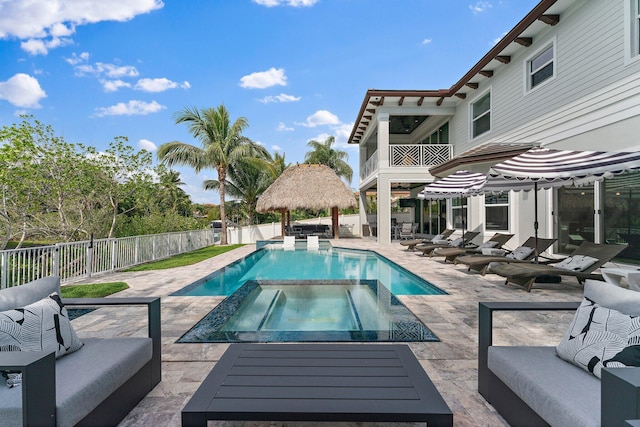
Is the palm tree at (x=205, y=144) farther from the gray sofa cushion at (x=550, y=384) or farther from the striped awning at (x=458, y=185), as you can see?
the gray sofa cushion at (x=550, y=384)

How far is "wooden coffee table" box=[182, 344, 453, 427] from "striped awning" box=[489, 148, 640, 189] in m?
4.75

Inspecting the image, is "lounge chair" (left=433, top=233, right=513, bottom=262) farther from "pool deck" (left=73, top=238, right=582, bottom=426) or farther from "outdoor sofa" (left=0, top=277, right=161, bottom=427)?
"outdoor sofa" (left=0, top=277, right=161, bottom=427)

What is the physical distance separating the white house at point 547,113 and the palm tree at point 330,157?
45.8ft

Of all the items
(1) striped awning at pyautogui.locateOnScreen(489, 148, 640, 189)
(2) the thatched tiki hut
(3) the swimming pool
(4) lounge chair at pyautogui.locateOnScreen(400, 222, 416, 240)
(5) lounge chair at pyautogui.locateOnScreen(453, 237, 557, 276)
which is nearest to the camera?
(3) the swimming pool

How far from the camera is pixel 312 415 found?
1594 mm

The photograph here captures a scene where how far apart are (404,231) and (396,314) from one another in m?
12.5

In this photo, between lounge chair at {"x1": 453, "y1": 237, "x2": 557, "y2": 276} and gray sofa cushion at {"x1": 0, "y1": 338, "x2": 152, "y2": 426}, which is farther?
lounge chair at {"x1": 453, "y1": 237, "x2": 557, "y2": 276}

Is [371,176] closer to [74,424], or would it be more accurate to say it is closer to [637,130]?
[637,130]

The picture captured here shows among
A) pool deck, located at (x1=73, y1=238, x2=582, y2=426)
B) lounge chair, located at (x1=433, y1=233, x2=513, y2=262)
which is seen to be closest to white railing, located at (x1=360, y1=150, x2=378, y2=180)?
lounge chair, located at (x1=433, y1=233, x2=513, y2=262)

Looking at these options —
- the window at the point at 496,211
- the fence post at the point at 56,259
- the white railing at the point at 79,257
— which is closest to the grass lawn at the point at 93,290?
the fence post at the point at 56,259

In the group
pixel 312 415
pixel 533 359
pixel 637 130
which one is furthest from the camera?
pixel 637 130

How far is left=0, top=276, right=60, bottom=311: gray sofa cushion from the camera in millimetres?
2102

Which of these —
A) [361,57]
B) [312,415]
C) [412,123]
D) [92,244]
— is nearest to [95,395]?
[312,415]

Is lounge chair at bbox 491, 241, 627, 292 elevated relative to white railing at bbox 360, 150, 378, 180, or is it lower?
lower
